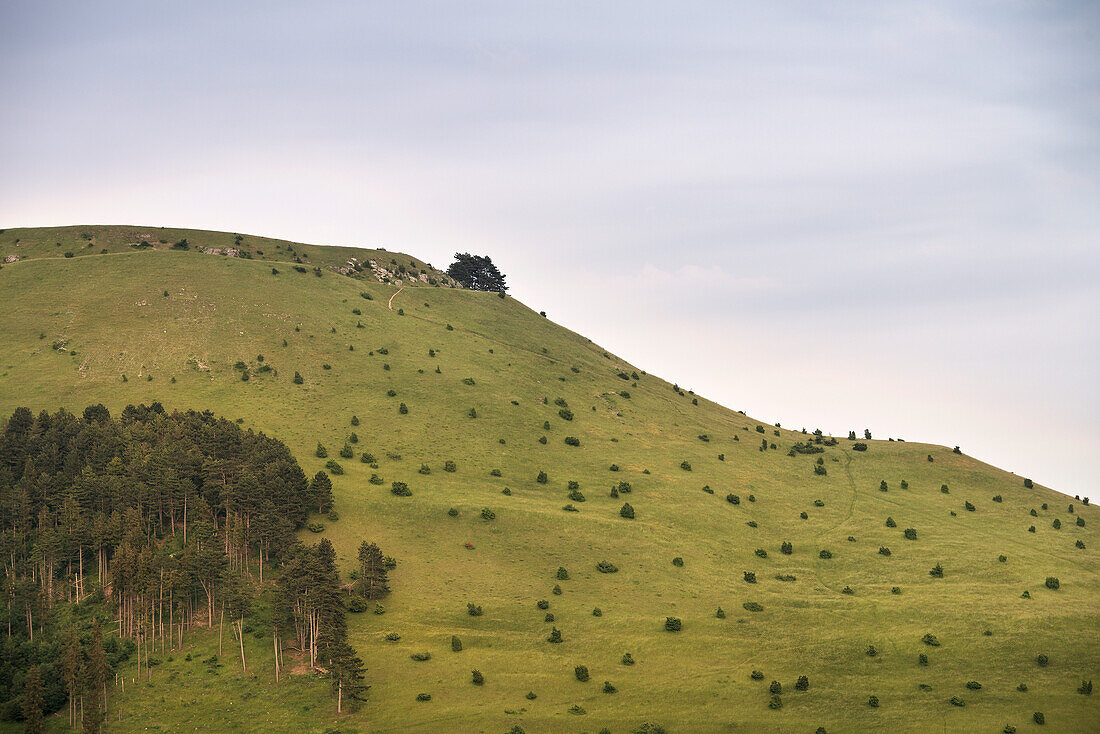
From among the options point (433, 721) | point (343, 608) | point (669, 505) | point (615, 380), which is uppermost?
point (615, 380)

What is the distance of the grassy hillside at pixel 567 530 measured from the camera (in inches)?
3034

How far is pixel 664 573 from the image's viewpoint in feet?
344

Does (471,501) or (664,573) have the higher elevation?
(471,501)

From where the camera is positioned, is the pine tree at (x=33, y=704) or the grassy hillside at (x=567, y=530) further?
the grassy hillside at (x=567, y=530)

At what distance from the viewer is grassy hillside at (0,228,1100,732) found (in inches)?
3034

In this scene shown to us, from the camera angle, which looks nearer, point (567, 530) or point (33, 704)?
point (33, 704)

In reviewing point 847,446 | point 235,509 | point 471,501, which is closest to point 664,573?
point 471,501

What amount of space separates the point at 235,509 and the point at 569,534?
4477cm

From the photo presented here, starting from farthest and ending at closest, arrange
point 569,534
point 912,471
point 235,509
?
point 912,471
point 569,534
point 235,509

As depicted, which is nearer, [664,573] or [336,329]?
[664,573]

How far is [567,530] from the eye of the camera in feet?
368

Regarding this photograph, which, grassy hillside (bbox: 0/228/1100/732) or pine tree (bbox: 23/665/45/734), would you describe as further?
grassy hillside (bbox: 0/228/1100/732)

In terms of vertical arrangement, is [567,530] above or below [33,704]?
above

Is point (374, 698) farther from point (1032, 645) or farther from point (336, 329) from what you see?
point (336, 329)
